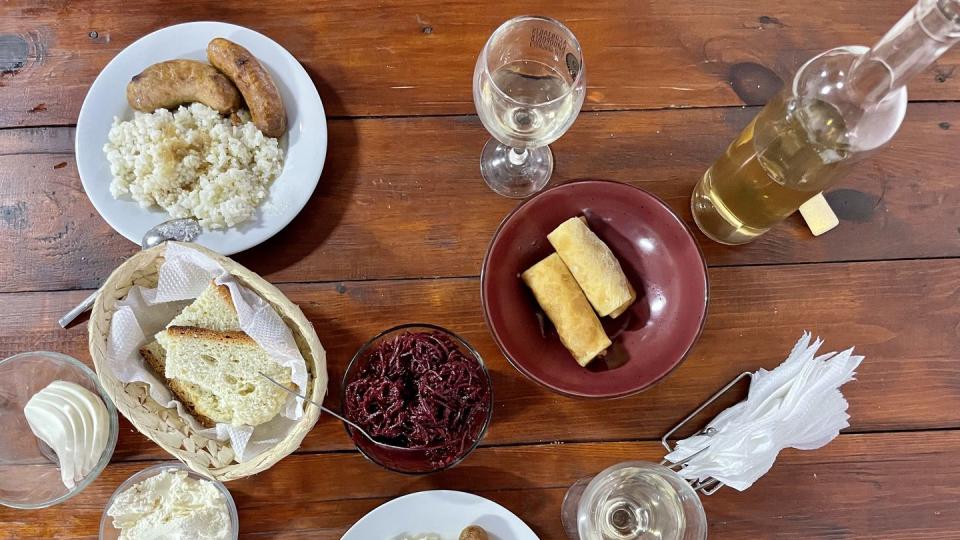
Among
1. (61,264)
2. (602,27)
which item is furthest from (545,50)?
(61,264)

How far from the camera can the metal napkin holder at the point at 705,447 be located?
1188 mm

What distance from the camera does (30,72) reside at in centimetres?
132

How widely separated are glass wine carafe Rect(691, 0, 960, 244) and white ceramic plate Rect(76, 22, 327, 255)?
0.71m

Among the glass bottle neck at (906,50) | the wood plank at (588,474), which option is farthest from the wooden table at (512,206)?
the glass bottle neck at (906,50)

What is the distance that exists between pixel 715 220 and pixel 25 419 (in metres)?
1.23

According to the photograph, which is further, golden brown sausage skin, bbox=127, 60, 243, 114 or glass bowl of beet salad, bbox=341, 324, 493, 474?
golden brown sausage skin, bbox=127, 60, 243, 114

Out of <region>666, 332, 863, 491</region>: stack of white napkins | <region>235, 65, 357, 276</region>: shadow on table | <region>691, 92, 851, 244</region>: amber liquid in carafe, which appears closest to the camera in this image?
<region>691, 92, 851, 244</region>: amber liquid in carafe

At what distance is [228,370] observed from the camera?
1136 millimetres

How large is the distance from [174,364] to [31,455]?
33 centimetres

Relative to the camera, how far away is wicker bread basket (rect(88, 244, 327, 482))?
106 centimetres

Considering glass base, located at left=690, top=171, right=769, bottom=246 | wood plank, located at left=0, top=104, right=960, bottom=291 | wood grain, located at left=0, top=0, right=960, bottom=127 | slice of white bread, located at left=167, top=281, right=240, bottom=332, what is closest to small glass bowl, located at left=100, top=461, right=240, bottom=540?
slice of white bread, located at left=167, top=281, right=240, bottom=332

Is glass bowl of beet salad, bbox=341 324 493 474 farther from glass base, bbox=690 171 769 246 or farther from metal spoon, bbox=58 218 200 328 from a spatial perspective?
glass base, bbox=690 171 769 246

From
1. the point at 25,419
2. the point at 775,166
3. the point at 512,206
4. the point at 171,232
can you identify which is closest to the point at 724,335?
the point at 775,166

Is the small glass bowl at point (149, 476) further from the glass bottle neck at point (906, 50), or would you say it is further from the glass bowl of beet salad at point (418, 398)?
the glass bottle neck at point (906, 50)
